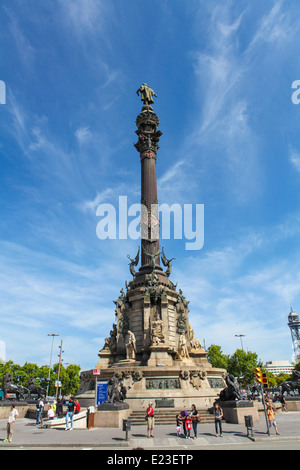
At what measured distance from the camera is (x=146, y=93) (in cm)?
4478

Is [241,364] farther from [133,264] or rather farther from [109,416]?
[109,416]

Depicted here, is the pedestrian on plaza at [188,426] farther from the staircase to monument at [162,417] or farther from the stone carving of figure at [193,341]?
the stone carving of figure at [193,341]

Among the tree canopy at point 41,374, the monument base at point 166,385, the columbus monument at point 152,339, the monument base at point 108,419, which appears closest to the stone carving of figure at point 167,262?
the columbus monument at point 152,339

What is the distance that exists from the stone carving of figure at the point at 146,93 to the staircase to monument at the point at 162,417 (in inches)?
1491

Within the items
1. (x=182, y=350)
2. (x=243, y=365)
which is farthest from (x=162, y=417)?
(x=243, y=365)

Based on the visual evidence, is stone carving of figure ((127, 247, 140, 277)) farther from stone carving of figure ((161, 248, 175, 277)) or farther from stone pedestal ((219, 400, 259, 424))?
stone pedestal ((219, 400, 259, 424))

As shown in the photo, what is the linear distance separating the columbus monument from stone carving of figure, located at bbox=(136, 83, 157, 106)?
497cm

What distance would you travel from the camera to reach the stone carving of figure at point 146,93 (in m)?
44.5

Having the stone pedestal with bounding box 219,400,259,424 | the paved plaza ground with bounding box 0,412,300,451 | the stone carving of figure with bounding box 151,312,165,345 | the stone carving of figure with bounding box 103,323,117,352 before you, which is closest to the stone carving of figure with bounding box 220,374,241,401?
the stone pedestal with bounding box 219,400,259,424

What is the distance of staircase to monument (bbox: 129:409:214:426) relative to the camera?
2076 cm
